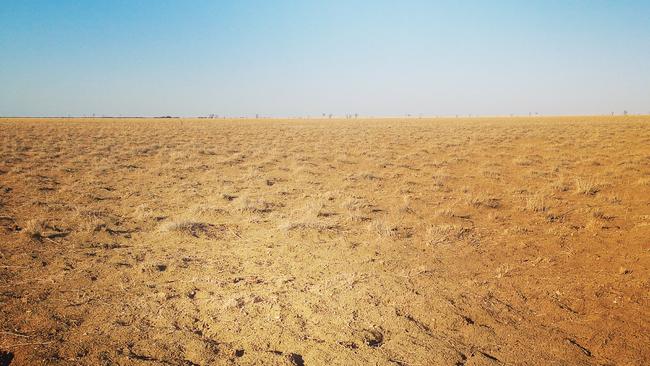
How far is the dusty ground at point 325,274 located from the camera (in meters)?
3.46

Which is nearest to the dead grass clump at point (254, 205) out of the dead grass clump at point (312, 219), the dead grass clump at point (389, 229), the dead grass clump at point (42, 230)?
the dead grass clump at point (312, 219)

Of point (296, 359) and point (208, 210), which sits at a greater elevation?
point (208, 210)

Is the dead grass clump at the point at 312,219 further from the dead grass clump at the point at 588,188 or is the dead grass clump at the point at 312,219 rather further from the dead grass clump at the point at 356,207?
the dead grass clump at the point at 588,188

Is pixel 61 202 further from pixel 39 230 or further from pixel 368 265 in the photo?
pixel 368 265

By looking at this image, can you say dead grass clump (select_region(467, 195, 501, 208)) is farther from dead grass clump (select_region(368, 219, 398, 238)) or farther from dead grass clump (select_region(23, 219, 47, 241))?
dead grass clump (select_region(23, 219, 47, 241))

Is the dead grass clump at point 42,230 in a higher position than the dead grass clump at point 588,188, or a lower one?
lower

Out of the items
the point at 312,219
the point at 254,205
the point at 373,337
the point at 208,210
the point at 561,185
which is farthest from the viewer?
the point at 561,185

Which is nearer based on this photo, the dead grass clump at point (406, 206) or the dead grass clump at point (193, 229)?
the dead grass clump at point (193, 229)

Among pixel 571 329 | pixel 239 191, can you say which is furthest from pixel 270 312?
pixel 239 191

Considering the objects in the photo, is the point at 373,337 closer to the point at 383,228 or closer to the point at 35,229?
the point at 383,228

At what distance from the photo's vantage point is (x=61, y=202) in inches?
350

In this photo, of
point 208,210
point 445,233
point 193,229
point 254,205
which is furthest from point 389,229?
point 208,210

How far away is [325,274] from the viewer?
505cm

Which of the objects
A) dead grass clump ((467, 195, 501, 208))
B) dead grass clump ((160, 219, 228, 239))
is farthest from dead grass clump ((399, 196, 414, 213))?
dead grass clump ((160, 219, 228, 239))
